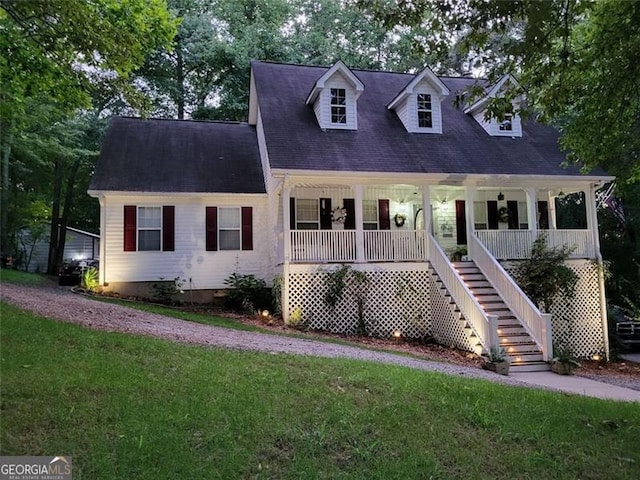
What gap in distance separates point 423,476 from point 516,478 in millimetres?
875

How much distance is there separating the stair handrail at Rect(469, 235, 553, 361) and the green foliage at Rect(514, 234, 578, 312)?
1.09 meters

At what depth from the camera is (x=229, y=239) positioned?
1532cm

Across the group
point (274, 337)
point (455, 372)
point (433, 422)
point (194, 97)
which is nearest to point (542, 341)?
point (455, 372)

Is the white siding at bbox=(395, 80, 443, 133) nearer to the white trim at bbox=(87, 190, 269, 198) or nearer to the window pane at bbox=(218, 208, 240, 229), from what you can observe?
the white trim at bbox=(87, 190, 269, 198)

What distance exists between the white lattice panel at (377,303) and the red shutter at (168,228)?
14.6ft

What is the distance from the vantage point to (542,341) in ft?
35.0

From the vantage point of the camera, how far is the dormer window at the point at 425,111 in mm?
15633

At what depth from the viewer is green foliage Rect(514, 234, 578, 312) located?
42.4 feet

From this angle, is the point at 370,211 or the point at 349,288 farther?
the point at 370,211

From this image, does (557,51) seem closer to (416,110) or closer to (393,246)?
(393,246)

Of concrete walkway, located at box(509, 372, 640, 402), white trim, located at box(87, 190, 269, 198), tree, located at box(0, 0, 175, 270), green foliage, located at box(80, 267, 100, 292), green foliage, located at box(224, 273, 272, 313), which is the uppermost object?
tree, located at box(0, 0, 175, 270)

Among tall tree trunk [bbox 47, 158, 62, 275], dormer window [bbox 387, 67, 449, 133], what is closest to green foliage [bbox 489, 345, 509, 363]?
dormer window [bbox 387, 67, 449, 133]

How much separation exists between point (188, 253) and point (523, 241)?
991cm

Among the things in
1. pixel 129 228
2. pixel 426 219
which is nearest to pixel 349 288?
pixel 426 219
